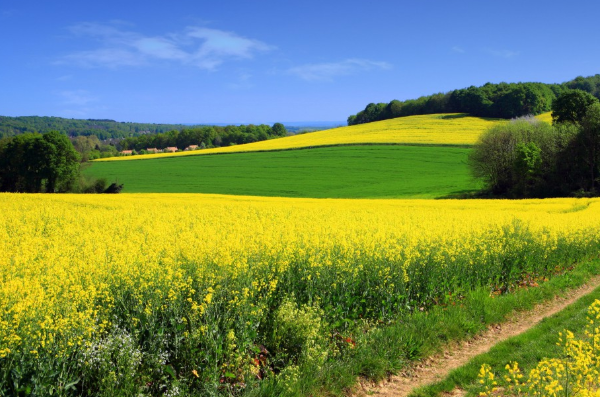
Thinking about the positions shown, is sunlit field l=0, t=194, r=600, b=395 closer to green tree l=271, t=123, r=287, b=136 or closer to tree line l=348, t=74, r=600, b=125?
tree line l=348, t=74, r=600, b=125

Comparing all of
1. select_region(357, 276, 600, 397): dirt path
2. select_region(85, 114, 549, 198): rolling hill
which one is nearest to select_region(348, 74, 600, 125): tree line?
select_region(85, 114, 549, 198): rolling hill

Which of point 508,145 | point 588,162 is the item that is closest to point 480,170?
point 508,145

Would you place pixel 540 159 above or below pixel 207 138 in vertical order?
below

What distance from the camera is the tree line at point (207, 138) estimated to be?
114 metres

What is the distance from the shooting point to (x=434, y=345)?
7.30m

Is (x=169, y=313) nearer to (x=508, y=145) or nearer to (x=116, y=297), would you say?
(x=116, y=297)

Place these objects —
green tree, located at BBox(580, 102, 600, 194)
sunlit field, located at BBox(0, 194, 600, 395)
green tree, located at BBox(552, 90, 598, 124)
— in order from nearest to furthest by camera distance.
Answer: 1. sunlit field, located at BBox(0, 194, 600, 395)
2. green tree, located at BBox(580, 102, 600, 194)
3. green tree, located at BBox(552, 90, 598, 124)

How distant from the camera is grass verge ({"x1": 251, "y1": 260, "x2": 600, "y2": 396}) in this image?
5883 mm

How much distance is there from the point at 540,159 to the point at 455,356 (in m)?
37.6

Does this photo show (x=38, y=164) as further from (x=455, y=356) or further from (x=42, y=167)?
(x=455, y=356)

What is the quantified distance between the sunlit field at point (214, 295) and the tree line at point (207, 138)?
104m

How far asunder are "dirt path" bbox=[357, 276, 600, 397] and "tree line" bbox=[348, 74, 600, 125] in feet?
263

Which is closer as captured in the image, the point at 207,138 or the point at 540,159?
the point at 540,159

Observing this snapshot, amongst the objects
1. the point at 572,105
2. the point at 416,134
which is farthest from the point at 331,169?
the point at 572,105
